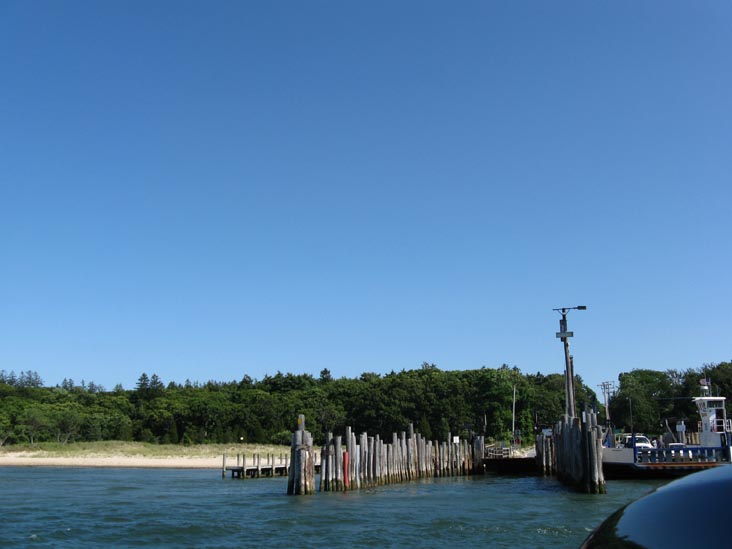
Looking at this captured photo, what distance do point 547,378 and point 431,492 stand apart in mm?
85225

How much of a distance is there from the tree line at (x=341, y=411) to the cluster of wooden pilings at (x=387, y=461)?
29.7 m

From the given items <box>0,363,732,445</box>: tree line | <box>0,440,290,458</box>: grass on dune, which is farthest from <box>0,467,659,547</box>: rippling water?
<box>0,363,732,445</box>: tree line

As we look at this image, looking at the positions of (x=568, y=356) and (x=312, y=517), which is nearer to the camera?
(x=312, y=517)

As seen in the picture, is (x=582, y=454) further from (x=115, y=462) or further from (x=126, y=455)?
(x=126, y=455)

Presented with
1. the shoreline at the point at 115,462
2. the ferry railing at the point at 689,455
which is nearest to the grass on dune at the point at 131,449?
the shoreline at the point at 115,462

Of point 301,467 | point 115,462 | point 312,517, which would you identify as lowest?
point 115,462

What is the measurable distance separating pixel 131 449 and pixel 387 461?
45.7 metres

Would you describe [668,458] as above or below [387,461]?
above

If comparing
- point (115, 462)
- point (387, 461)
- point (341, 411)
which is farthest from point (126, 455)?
point (387, 461)

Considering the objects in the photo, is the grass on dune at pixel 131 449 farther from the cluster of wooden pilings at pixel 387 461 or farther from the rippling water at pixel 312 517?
the rippling water at pixel 312 517

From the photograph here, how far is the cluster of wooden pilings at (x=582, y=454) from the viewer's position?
27766mm

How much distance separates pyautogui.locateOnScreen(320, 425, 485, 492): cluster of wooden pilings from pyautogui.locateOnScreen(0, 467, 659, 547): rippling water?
114cm

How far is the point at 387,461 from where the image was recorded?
37406 mm

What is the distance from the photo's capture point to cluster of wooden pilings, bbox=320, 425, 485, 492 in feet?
106
